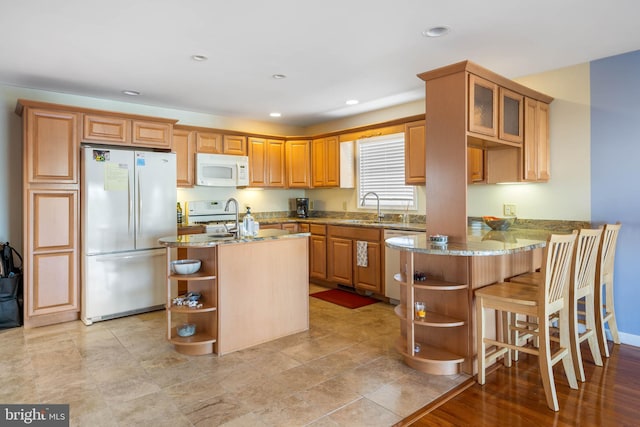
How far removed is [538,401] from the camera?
90.0 inches

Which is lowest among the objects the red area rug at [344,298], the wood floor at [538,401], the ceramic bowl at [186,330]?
the wood floor at [538,401]

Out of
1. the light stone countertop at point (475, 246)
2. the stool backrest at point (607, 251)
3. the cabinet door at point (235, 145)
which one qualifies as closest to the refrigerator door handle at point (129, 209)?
the cabinet door at point (235, 145)

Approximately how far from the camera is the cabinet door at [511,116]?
122 inches

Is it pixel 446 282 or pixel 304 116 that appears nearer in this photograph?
pixel 446 282

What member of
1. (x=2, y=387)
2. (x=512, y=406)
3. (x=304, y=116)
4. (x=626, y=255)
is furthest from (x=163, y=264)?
(x=626, y=255)

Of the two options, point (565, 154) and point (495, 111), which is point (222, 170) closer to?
point (495, 111)

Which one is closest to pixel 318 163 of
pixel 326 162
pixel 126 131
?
pixel 326 162

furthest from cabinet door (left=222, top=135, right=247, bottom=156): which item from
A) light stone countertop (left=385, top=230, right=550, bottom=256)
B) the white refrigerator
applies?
light stone countertop (left=385, top=230, right=550, bottom=256)

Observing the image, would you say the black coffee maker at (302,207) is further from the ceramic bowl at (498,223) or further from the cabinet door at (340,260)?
the ceramic bowl at (498,223)

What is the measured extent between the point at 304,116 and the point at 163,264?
2891 millimetres

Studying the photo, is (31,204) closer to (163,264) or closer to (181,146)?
(163,264)

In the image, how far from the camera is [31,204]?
3592 millimetres

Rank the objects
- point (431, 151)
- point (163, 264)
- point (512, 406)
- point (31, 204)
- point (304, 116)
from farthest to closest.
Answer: point (304, 116) < point (163, 264) < point (31, 204) < point (431, 151) < point (512, 406)

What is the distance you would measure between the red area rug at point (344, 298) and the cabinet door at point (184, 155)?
2.21m
